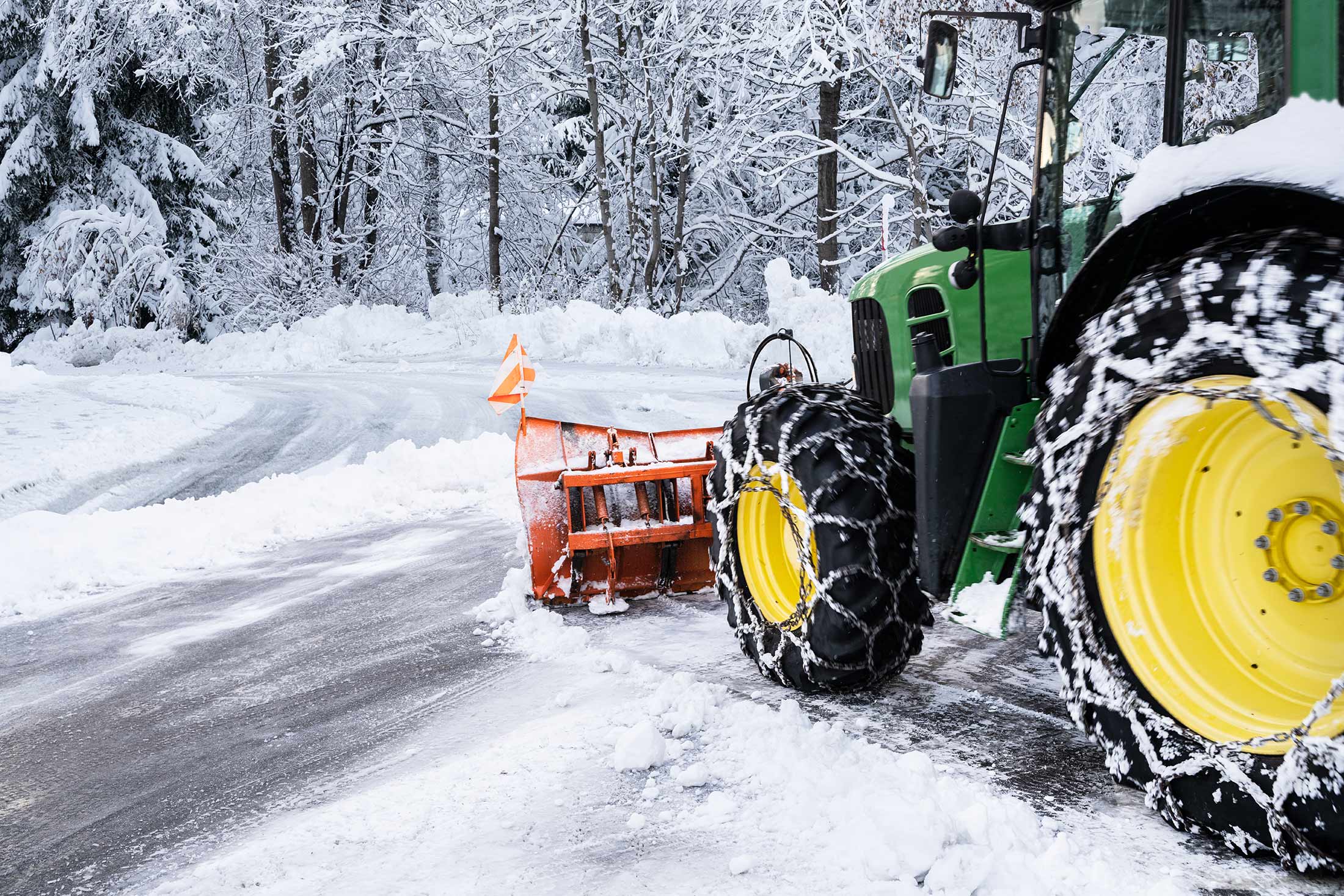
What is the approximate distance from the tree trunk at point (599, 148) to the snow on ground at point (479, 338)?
170 cm

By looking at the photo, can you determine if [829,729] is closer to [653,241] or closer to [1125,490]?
[1125,490]

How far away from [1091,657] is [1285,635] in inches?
16.8

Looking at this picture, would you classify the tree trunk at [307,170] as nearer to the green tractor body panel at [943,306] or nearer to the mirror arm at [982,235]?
the green tractor body panel at [943,306]

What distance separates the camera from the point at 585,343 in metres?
20.2

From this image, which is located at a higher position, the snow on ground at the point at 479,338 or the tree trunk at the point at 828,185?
the tree trunk at the point at 828,185

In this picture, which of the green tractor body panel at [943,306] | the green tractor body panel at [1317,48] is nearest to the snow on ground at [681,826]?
the green tractor body panel at [943,306]

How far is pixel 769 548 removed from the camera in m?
4.31

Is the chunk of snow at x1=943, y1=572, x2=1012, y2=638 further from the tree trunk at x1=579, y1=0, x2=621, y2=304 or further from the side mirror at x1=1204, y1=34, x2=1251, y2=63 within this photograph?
the tree trunk at x1=579, y1=0, x2=621, y2=304

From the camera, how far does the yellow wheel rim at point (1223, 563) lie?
7.97ft

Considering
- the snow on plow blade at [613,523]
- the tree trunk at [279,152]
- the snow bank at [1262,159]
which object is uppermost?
the tree trunk at [279,152]

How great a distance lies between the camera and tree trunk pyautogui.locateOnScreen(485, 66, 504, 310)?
82.9 feet

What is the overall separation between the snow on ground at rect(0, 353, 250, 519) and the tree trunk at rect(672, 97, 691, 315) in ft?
31.5

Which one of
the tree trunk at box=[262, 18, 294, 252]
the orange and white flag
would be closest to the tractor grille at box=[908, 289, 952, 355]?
the orange and white flag

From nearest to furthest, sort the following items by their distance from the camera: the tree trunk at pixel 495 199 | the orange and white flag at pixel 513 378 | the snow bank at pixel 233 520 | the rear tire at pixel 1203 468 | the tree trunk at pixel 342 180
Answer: the rear tire at pixel 1203 468 → the snow bank at pixel 233 520 → the orange and white flag at pixel 513 378 → the tree trunk at pixel 495 199 → the tree trunk at pixel 342 180
